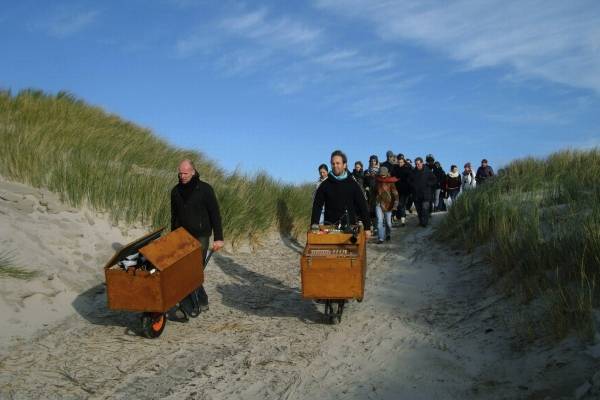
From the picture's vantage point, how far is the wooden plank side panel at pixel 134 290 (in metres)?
5.91

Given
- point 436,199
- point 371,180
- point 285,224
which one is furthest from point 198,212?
point 436,199

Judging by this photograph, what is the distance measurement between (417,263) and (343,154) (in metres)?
3.58

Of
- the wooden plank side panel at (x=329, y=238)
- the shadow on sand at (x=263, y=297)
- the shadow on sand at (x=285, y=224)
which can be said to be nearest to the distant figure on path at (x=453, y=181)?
the shadow on sand at (x=285, y=224)

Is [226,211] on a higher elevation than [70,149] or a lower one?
lower

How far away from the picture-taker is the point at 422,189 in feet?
46.6

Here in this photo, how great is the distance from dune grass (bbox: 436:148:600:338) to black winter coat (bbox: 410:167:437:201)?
1.80 m

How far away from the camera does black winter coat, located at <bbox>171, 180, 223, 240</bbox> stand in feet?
23.2

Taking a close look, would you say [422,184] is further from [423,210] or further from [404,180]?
[404,180]

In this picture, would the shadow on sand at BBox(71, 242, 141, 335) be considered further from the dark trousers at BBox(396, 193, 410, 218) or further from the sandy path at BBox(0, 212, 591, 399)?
the dark trousers at BBox(396, 193, 410, 218)

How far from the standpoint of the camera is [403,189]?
15305 mm

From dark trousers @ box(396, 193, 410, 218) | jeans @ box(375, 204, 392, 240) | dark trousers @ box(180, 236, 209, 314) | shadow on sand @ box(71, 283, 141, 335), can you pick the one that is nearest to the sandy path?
shadow on sand @ box(71, 283, 141, 335)

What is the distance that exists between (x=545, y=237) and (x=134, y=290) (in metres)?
5.34

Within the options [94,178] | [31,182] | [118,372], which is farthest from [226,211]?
[118,372]

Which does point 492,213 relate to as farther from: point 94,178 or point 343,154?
point 94,178
